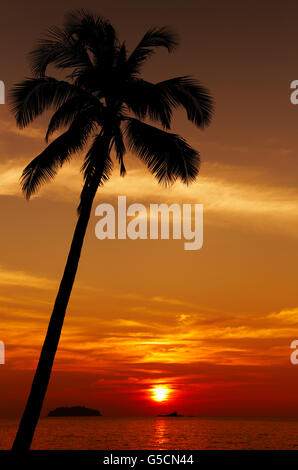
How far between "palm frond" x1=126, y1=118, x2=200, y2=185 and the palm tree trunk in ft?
7.15

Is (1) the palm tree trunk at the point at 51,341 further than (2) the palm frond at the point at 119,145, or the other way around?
(2) the palm frond at the point at 119,145

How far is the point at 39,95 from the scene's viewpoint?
734 inches

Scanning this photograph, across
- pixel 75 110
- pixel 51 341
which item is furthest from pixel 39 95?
pixel 51 341

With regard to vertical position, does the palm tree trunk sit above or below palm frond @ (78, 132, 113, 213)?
below

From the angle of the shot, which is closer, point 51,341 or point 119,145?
point 51,341

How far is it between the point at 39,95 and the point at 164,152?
4.19m

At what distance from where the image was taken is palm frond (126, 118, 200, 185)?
18828 mm

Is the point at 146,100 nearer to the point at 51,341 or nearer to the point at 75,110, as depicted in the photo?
the point at 75,110

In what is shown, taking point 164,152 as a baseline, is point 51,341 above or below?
below

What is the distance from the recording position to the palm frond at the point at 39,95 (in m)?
18.5

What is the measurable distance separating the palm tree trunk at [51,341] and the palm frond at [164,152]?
2179 mm
